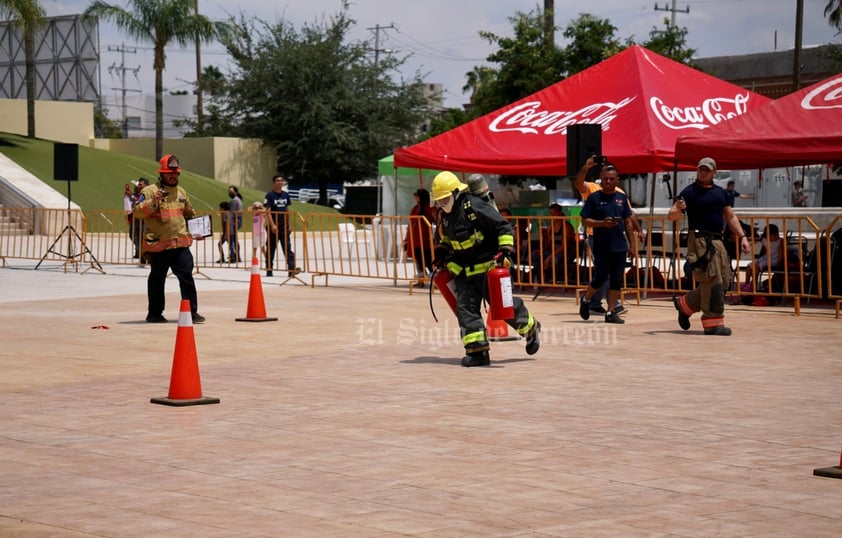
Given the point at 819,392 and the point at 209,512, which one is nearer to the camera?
the point at 209,512

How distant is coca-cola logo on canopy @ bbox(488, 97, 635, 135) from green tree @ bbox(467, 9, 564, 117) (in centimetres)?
2283

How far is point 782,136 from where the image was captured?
16.9m

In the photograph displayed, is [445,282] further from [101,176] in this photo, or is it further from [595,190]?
[101,176]

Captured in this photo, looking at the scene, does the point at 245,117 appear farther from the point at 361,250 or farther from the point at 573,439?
the point at 573,439

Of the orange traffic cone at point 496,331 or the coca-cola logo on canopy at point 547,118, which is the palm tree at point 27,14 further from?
the orange traffic cone at point 496,331

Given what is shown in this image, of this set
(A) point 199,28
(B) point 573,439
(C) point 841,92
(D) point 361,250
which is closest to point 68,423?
(B) point 573,439

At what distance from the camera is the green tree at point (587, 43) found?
146ft

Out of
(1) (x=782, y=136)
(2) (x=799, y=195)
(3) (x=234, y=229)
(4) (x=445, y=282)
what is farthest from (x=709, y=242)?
(2) (x=799, y=195)

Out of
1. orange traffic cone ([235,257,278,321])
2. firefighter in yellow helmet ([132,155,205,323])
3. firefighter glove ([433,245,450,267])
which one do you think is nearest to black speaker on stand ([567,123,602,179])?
orange traffic cone ([235,257,278,321])

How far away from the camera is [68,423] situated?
26.8ft

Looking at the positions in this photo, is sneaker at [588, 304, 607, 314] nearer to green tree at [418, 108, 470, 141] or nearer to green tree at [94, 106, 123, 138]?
green tree at [418, 108, 470, 141]

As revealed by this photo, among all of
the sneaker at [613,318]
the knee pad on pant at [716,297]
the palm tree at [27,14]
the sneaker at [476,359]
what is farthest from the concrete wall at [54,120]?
the sneaker at [476,359]

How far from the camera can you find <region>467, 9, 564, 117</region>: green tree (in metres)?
43.8

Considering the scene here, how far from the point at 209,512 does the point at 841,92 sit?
45.7ft
